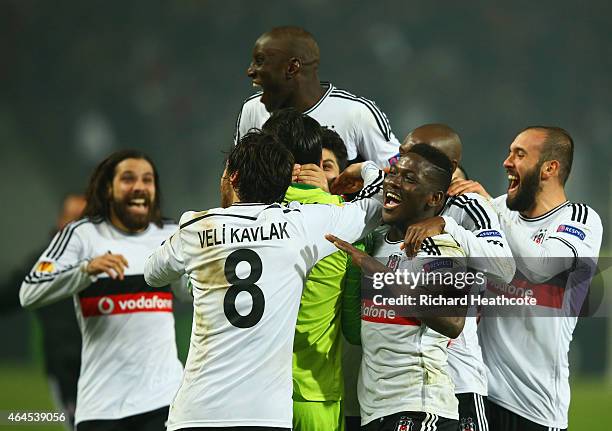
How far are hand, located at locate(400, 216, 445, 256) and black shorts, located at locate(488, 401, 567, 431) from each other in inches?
43.7

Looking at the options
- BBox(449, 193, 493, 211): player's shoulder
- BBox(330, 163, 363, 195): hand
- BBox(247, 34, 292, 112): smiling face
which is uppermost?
BBox(247, 34, 292, 112): smiling face

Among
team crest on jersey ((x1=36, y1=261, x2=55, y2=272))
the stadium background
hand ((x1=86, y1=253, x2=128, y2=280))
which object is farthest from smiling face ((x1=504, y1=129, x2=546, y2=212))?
the stadium background

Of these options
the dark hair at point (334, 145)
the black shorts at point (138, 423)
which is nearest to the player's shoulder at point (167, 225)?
the black shorts at point (138, 423)

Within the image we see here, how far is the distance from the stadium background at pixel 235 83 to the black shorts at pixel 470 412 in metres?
6.22

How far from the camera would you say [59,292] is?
439 cm

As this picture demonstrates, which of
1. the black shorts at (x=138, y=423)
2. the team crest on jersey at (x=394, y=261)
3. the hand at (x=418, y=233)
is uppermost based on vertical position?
the hand at (x=418, y=233)

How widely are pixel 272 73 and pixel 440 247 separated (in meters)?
1.46

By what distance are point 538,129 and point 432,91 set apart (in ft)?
20.8

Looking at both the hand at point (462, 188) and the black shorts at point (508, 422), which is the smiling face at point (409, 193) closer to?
the hand at point (462, 188)

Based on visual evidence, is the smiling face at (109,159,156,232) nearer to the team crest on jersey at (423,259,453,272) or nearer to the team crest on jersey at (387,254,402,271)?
the team crest on jersey at (387,254,402,271)

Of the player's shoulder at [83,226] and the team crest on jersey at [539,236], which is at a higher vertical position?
the player's shoulder at [83,226]

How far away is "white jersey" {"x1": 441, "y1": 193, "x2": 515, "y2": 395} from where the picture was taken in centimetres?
310

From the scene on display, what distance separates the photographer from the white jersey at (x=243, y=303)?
284 centimetres

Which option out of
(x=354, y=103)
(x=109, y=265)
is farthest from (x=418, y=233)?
(x=109, y=265)
